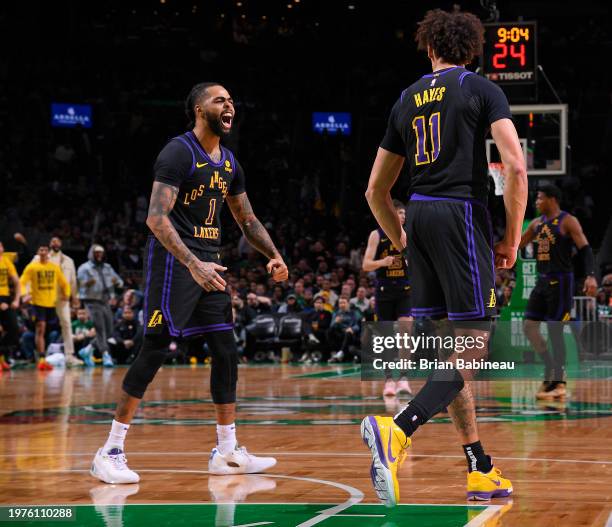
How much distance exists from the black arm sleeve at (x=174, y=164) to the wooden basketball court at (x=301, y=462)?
1.70 meters

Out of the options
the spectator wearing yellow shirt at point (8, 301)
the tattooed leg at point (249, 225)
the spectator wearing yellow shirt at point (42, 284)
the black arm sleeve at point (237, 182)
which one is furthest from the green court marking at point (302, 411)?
the spectator wearing yellow shirt at point (42, 284)

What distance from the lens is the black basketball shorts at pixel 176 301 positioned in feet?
21.5

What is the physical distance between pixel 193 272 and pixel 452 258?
5.46 feet

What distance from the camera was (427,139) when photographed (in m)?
5.43

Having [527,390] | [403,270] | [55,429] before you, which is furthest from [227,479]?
[527,390]

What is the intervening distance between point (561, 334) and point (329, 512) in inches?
296

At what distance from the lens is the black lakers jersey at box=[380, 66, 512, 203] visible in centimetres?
533

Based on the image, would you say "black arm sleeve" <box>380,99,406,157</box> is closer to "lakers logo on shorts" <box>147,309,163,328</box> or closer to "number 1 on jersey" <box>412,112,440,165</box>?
"number 1 on jersey" <box>412,112,440,165</box>

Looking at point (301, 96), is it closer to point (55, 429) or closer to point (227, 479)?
point (55, 429)

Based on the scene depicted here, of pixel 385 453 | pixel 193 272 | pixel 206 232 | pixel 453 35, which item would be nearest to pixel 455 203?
pixel 453 35

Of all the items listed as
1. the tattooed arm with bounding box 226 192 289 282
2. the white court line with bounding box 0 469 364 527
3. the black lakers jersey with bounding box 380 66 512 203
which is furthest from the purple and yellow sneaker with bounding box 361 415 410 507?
the tattooed arm with bounding box 226 192 289 282

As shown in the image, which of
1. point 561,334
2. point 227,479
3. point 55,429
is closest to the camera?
point 227,479

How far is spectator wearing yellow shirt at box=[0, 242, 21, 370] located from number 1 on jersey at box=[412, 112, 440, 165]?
13.2m

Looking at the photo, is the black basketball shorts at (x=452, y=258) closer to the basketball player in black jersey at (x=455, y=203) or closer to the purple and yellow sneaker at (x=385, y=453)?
the basketball player in black jersey at (x=455, y=203)
